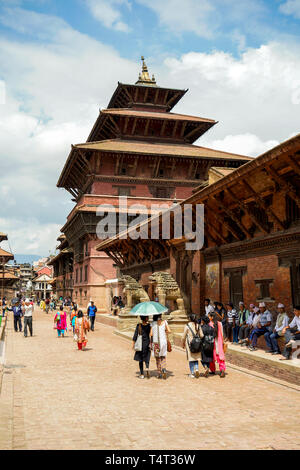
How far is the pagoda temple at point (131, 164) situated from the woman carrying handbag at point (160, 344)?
27102 millimetres

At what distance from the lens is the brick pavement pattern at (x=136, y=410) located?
5574mm

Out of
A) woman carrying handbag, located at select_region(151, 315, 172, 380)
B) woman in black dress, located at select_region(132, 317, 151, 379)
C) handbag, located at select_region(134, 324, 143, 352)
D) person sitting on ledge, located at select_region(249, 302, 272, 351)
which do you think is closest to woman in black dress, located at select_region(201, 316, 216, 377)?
woman carrying handbag, located at select_region(151, 315, 172, 380)

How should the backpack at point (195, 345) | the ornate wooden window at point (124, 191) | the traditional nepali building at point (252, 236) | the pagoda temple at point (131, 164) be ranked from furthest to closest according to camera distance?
the ornate wooden window at point (124, 191) → the pagoda temple at point (131, 164) → the traditional nepali building at point (252, 236) → the backpack at point (195, 345)

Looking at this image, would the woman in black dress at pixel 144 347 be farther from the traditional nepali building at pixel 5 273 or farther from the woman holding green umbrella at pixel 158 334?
the traditional nepali building at pixel 5 273

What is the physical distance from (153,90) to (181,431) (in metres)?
42.7

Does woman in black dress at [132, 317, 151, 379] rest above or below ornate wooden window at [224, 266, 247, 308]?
below

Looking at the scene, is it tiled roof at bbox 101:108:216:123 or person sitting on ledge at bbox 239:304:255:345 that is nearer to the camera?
person sitting on ledge at bbox 239:304:255:345

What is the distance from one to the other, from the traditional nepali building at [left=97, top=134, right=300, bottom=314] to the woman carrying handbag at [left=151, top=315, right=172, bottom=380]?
3656 millimetres

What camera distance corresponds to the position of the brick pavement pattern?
557 centimetres

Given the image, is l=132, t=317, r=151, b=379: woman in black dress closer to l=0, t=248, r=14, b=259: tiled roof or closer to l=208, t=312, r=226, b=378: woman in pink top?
l=208, t=312, r=226, b=378: woman in pink top

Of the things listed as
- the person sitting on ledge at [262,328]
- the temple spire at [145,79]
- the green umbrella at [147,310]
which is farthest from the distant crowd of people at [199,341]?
the temple spire at [145,79]

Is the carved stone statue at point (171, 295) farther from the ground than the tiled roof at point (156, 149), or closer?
closer

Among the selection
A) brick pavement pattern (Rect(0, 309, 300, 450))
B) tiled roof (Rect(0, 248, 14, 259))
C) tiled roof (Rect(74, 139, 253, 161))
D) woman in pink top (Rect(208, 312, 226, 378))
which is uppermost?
tiled roof (Rect(74, 139, 253, 161))
